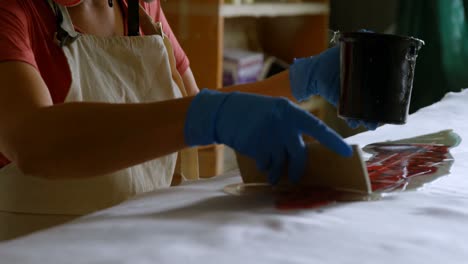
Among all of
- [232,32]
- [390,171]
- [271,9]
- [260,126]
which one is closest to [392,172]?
[390,171]

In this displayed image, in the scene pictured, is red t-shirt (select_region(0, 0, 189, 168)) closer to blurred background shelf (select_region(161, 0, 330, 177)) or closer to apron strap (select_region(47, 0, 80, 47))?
apron strap (select_region(47, 0, 80, 47))

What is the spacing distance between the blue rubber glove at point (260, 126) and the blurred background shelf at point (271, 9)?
146cm

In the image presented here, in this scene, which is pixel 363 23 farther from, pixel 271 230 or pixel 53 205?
pixel 271 230

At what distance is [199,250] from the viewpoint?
682 millimetres

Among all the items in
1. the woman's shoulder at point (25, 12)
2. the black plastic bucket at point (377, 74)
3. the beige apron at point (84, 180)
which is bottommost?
the beige apron at point (84, 180)

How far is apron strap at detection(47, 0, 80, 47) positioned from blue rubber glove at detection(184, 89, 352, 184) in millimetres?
448

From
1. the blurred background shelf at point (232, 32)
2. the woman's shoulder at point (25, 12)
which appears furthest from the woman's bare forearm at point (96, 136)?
the blurred background shelf at point (232, 32)

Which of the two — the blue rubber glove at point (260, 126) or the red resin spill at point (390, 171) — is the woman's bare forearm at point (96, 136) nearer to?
the blue rubber glove at point (260, 126)

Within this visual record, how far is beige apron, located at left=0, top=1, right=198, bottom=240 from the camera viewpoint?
1211 millimetres

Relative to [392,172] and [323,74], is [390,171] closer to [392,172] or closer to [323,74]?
[392,172]

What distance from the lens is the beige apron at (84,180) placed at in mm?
1211

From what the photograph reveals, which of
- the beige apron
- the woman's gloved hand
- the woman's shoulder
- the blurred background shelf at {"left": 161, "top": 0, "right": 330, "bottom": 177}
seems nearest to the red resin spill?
the woman's gloved hand

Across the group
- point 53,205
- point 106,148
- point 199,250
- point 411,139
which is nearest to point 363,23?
point 411,139

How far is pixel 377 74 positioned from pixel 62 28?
1.80ft
